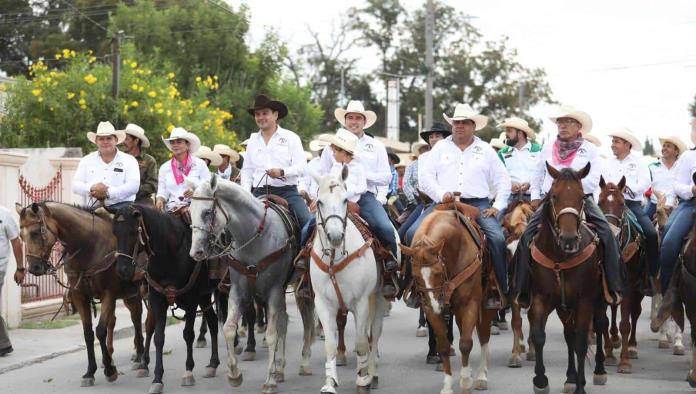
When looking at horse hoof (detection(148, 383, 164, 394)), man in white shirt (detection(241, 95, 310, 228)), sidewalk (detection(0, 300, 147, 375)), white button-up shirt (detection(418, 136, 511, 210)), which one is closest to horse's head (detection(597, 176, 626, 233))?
white button-up shirt (detection(418, 136, 511, 210))

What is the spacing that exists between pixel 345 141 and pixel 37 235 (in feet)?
11.7

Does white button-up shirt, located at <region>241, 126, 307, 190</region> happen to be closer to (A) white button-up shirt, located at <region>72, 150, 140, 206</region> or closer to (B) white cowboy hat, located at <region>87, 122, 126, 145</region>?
(A) white button-up shirt, located at <region>72, 150, 140, 206</region>

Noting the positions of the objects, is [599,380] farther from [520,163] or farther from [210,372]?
[520,163]

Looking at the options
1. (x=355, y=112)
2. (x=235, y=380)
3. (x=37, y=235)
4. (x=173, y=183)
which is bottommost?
(x=235, y=380)

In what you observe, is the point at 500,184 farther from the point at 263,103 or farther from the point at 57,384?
the point at 57,384

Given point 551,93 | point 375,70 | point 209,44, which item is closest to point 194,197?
point 209,44

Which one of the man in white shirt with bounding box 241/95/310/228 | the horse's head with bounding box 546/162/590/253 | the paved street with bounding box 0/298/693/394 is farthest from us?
the man in white shirt with bounding box 241/95/310/228

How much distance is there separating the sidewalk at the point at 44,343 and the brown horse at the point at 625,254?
6.78 metres

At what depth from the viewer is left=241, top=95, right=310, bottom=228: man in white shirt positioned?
463 inches

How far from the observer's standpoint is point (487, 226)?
10578 mm

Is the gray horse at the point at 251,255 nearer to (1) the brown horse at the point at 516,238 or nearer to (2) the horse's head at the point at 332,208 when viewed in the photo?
(2) the horse's head at the point at 332,208

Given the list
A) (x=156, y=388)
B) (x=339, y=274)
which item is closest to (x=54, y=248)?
(x=156, y=388)

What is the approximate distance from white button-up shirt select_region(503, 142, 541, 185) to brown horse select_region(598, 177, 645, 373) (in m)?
2.82

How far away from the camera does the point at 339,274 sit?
9906 mm
